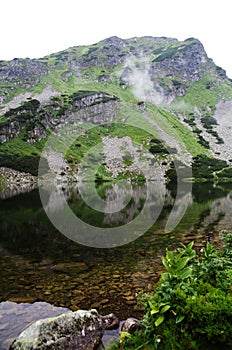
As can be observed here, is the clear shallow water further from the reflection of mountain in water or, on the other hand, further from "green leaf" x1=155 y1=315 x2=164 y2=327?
"green leaf" x1=155 y1=315 x2=164 y2=327

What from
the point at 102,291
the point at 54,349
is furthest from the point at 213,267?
the point at 102,291

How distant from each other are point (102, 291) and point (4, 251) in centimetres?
1156

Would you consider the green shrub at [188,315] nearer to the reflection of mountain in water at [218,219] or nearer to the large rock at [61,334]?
the large rock at [61,334]

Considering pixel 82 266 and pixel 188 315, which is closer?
pixel 188 315

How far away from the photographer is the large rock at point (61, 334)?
28.8ft

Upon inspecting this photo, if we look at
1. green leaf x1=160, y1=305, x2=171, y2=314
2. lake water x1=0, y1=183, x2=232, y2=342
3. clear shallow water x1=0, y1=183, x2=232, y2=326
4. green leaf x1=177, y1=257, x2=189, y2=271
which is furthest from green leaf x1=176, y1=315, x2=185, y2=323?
lake water x1=0, y1=183, x2=232, y2=342

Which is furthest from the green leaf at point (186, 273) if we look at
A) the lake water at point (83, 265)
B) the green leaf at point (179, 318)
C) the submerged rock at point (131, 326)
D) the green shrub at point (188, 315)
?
the lake water at point (83, 265)

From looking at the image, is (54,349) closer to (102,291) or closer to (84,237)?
(102,291)

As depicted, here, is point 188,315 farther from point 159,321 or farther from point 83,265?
point 83,265

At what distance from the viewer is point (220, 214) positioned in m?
41.2

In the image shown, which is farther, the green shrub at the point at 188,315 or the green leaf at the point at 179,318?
the green leaf at the point at 179,318

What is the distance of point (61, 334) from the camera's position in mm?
9070

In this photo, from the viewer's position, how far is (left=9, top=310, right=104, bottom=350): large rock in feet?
28.8

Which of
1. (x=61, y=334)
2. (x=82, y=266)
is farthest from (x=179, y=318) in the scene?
(x=82, y=266)
